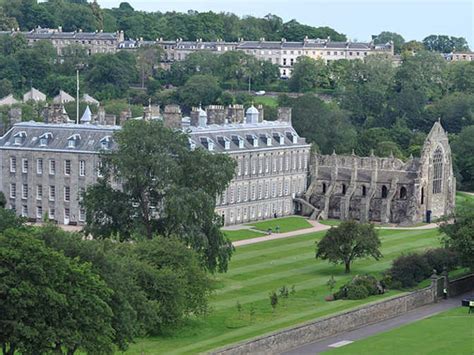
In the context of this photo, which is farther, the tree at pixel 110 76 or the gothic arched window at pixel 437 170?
the tree at pixel 110 76

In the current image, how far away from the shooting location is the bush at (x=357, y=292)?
241 ft

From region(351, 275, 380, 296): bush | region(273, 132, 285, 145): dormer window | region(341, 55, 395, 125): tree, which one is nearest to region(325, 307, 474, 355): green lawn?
region(351, 275, 380, 296): bush

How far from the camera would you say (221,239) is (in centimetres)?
7631

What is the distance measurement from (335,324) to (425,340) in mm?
4237

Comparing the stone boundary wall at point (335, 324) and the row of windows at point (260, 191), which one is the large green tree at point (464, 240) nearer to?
the stone boundary wall at point (335, 324)

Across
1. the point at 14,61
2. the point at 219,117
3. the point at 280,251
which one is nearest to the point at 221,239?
the point at 280,251

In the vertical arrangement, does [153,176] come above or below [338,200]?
above

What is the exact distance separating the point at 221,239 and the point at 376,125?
86338mm

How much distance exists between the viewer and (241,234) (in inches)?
3797

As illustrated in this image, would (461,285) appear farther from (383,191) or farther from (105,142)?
(383,191)

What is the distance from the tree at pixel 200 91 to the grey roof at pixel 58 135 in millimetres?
67691

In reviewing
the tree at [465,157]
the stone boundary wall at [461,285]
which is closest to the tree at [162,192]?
the stone boundary wall at [461,285]

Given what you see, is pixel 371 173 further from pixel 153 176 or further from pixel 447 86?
pixel 447 86

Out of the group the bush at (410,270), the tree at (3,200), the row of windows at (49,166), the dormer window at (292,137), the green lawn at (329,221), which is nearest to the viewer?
the bush at (410,270)
